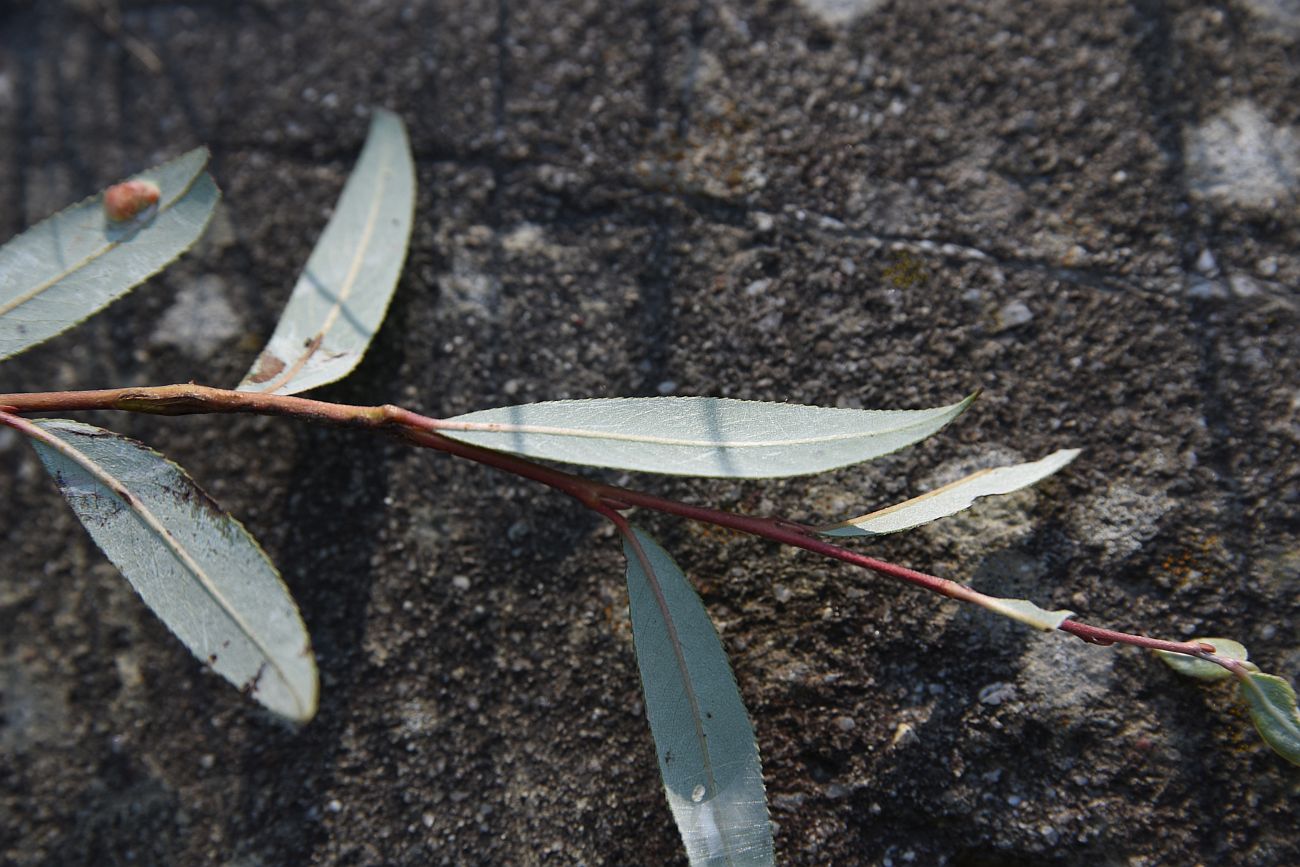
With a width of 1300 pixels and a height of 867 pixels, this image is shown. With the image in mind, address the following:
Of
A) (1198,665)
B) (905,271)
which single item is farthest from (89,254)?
(1198,665)

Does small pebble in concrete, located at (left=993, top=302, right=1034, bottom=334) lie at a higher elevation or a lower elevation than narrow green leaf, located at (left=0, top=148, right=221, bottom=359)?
lower

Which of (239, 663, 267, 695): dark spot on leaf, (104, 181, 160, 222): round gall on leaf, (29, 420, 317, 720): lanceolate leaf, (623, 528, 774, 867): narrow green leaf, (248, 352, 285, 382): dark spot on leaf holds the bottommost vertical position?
(623, 528, 774, 867): narrow green leaf

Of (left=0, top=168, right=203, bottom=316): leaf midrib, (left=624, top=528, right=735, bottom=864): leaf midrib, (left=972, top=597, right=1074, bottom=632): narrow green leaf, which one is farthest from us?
(left=0, top=168, right=203, bottom=316): leaf midrib

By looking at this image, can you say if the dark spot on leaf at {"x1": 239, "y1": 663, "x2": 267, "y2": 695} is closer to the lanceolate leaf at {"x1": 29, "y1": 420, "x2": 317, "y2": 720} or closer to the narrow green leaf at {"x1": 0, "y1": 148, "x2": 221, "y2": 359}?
the lanceolate leaf at {"x1": 29, "y1": 420, "x2": 317, "y2": 720}

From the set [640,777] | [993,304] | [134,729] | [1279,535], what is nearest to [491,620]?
[640,777]

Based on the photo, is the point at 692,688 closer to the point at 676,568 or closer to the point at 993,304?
the point at 676,568

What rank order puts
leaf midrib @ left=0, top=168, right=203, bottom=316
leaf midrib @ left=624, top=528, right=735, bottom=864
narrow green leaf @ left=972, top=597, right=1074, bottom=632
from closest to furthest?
narrow green leaf @ left=972, top=597, right=1074, bottom=632 → leaf midrib @ left=624, top=528, right=735, bottom=864 → leaf midrib @ left=0, top=168, right=203, bottom=316

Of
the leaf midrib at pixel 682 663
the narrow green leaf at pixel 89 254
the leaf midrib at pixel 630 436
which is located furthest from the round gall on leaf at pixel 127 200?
the leaf midrib at pixel 682 663

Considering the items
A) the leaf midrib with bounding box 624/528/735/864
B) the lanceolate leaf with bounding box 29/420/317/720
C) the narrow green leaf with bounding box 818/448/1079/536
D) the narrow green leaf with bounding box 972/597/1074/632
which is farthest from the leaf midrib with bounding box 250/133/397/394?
the narrow green leaf with bounding box 972/597/1074/632
